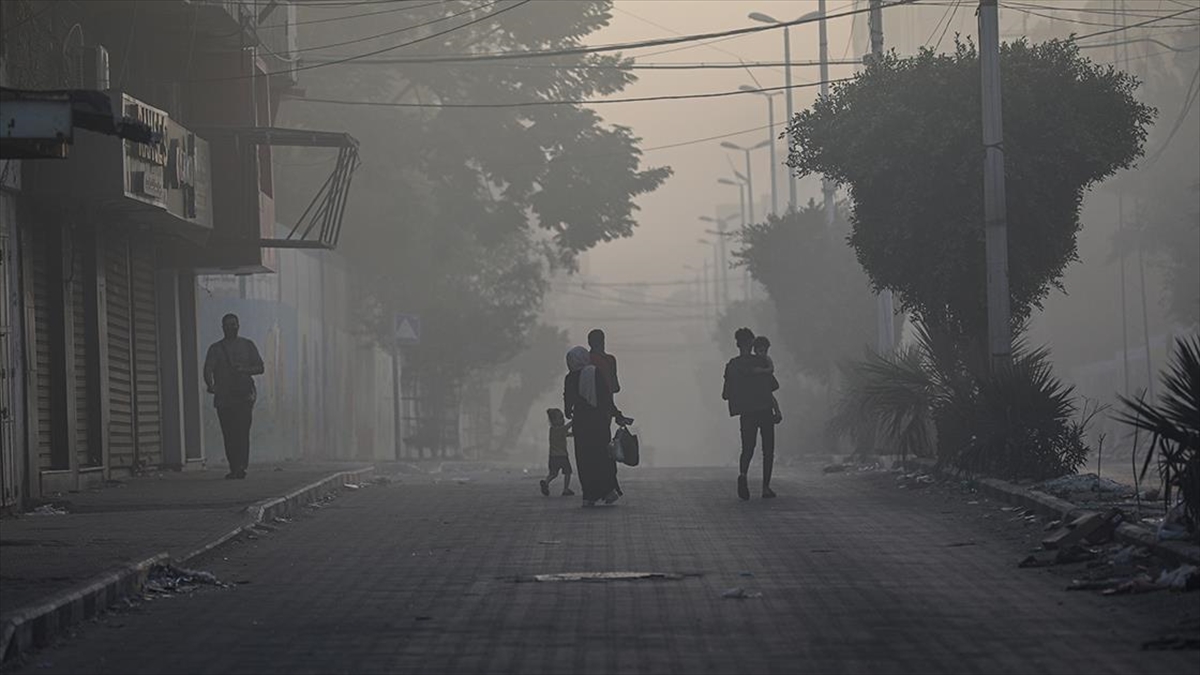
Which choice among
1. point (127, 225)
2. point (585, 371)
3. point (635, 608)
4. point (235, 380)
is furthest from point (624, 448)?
point (635, 608)

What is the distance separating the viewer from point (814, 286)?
51781 mm

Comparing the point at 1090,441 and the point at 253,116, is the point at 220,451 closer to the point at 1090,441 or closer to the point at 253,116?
the point at 253,116

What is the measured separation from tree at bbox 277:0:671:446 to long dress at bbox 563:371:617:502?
3146cm

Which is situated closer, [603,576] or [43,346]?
[603,576]

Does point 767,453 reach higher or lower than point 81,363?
lower

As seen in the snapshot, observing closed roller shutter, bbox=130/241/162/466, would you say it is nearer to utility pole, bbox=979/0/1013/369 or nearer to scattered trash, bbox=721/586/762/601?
utility pole, bbox=979/0/1013/369

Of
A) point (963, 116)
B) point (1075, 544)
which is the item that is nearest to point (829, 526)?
point (1075, 544)

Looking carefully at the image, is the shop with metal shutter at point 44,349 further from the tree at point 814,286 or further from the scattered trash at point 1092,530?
the tree at point 814,286

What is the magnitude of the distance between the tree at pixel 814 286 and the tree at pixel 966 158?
2268cm

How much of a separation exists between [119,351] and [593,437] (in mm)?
8018

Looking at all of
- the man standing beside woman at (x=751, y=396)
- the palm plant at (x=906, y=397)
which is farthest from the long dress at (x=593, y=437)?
the palm plant at (x=906, y=397)

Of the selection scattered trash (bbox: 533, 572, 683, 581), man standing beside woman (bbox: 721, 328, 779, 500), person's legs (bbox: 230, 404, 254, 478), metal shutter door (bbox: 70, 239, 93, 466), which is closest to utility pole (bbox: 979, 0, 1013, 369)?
man standing beside woman (bbox: 721, 328, 779, 500)

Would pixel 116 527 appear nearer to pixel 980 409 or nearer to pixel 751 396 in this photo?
pixel 751 396

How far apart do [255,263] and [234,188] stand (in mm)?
1505
